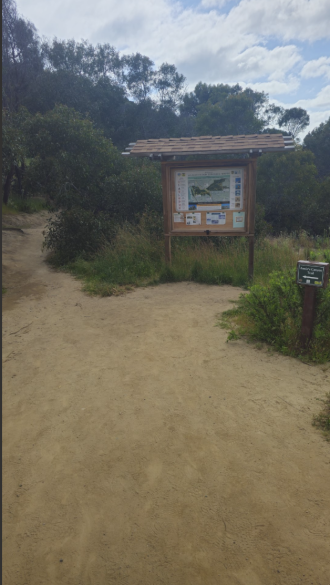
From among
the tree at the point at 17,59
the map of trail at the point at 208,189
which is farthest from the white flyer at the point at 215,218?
the tree at the point at 17,59

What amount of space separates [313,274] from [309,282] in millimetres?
90

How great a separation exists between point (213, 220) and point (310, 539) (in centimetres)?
596

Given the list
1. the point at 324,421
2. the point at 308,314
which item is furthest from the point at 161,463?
the point at 308,314

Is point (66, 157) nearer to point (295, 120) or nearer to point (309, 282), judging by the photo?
point (309, 282)

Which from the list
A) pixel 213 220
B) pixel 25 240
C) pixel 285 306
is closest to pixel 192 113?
pixel 25 240

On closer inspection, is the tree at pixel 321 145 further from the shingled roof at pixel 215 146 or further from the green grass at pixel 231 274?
the shingled roof at pixel 215 146

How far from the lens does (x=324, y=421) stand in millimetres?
3090

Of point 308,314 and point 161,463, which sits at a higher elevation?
point 308,314

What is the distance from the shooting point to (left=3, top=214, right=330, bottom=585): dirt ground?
209 centimetres

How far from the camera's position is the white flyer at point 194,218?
24.7 ft

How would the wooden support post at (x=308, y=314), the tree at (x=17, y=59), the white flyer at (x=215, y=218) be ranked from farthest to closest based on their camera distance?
the tree at (x=17, y=59), the white flyer at (x=215, y=218), the wooden support post at (x=308, y=314)

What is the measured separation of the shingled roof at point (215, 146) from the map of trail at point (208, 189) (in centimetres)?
50

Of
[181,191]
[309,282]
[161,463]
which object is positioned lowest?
[161,463]

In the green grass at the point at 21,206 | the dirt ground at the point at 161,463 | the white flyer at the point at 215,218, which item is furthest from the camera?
the green grass at the point at 21,206
